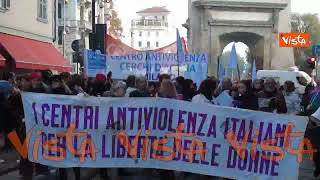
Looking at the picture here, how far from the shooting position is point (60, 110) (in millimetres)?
8617

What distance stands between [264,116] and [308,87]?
27.6 feet

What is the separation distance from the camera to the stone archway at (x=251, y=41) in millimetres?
33719

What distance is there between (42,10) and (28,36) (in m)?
3.48

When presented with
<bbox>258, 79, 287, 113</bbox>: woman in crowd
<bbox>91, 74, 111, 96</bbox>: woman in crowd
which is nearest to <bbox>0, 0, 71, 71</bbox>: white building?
<bbox>91, 74, 111, 96</bbox>: woman in crowd

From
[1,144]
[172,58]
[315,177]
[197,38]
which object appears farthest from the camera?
[197,38]

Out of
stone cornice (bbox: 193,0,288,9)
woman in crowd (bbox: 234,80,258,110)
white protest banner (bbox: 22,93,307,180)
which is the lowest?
white protest banner (bbox: 22,93,307,180)

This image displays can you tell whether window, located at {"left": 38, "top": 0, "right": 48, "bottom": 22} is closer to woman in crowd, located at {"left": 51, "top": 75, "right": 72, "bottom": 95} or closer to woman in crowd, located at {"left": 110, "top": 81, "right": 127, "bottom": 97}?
woman in crowd, located at {"left": 51, "top": 75, "right": 72, "bottom": 95}

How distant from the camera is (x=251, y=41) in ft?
114

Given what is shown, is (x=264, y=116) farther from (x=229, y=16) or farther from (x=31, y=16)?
(x=229, y=16)

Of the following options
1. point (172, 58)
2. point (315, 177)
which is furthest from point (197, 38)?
point (315, 177)

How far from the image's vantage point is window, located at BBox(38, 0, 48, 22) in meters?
29.9

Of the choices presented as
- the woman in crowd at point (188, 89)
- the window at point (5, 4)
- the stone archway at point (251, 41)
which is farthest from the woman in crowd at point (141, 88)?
the stone archway at point (251, 41)

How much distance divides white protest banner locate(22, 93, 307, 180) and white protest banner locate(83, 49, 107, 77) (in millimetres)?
7847

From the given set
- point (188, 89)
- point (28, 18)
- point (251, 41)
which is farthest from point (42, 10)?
point (188, 89)
